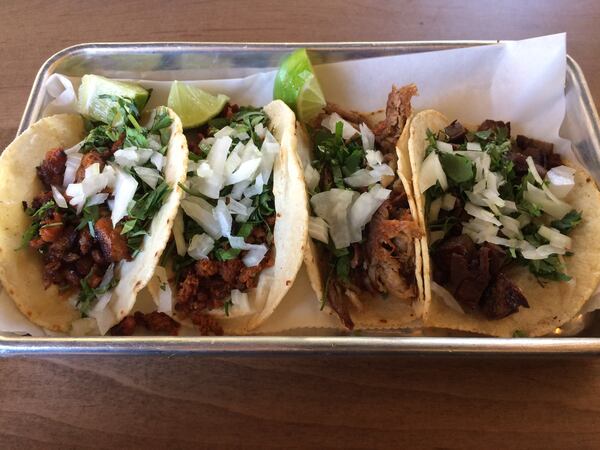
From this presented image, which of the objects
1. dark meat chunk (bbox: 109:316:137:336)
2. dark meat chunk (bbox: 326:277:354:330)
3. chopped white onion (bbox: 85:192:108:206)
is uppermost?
chopped white onion (bbox: 85:192:108:206)

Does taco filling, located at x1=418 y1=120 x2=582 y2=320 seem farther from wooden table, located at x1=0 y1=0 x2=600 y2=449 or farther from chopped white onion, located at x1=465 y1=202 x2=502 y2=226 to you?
wooden table, located at x1=0 y1=0 x2=600 y2=449

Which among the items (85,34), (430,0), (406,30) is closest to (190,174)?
(85,34)

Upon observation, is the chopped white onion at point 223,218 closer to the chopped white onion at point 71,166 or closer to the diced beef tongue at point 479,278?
the chopped white onion at point 71,166

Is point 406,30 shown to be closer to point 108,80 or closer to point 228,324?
point 108,80

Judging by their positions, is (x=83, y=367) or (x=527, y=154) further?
(x=527, y=154)

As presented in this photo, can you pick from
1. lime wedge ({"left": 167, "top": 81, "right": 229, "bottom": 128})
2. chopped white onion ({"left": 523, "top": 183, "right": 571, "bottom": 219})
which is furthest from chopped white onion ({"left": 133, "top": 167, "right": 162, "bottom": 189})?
chopped white onion ({"left": 523, "top": 183, "right": 571, "bottom": 219})

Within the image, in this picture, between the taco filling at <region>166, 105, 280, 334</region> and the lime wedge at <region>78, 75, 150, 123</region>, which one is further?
the lime wedge at <region>78, 75, 150, 123</region>

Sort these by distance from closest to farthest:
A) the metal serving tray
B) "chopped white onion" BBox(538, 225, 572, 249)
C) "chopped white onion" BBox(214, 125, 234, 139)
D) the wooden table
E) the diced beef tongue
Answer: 1. the metal serving tray
2. the wooden table
3. the diced beef tongue
4. "chopped white onion" BBox(538, 225, 572, 249)
5. "chopped white onion" BBox(214, 125, 234, 139)
